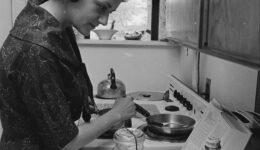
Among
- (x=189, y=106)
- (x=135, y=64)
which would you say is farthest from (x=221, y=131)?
(x=135, y=64)

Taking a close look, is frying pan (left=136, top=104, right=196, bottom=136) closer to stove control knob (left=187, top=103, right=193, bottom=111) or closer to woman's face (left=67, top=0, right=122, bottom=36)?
stove control knob (left=187, top=103, right=193, bottom=111)

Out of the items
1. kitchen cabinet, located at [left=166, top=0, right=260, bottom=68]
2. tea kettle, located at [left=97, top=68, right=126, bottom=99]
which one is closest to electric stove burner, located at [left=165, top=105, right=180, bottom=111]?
tea kettle, located at [left=97, top=68, right=126, bottom=99]

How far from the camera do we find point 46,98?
0.88 metres

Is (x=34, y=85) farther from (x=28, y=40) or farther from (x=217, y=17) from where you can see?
(x=217, y=17)

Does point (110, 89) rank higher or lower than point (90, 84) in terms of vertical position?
lower

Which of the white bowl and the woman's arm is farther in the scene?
the white bowl

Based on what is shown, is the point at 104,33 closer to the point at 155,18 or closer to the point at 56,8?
the point at 155,18

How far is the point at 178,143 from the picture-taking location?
4.41 ft

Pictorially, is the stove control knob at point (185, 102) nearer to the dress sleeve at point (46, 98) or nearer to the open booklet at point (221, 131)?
the open booklet at point (221, 131)

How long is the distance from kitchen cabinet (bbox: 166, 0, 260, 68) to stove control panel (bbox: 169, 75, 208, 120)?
0.34m

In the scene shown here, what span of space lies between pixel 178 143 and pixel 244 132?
1.53 feet

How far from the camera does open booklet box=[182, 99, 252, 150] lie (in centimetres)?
92

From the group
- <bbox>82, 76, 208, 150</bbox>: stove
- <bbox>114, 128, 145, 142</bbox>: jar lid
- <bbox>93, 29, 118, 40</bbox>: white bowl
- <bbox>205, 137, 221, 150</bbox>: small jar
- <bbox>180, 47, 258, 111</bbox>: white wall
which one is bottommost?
<bbox>82, 76, 208, 150</bbox>: stove

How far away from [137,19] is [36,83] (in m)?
1.97
